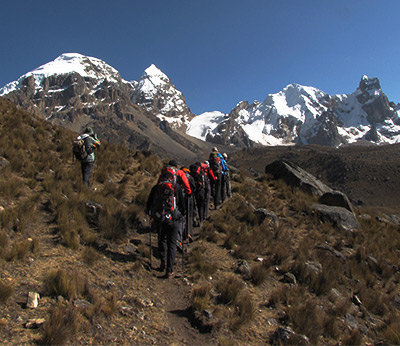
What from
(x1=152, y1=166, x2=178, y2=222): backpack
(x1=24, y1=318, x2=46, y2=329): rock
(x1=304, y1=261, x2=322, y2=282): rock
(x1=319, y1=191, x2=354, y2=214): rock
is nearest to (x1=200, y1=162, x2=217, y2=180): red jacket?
(x1=152, y1=166, x2=178, y2=222): backpack

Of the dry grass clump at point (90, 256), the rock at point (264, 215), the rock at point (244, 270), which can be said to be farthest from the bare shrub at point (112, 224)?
the rock at point (264, 215)

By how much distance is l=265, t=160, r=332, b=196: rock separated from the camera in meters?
16.3

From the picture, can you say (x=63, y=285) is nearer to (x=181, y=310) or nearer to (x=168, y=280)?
(x=181, y=310)

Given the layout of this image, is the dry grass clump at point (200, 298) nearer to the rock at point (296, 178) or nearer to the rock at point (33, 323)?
the rock at point (33, 323)

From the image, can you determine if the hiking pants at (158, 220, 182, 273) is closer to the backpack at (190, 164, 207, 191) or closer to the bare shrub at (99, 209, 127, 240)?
the bare shrub at (99, 209, 127, 240)

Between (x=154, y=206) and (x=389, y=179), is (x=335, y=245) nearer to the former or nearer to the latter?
(x=154, y=206)

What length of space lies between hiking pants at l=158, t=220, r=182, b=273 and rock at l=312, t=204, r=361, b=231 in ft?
26.7

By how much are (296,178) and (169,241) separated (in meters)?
12.9

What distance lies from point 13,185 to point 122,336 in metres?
5.22

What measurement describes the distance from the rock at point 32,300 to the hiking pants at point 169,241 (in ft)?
8.46

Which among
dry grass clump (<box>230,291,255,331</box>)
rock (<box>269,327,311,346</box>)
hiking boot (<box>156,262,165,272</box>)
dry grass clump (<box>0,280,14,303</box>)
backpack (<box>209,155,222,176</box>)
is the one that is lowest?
rock (<box>269,327,311,346</box>)

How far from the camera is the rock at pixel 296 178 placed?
16.3m

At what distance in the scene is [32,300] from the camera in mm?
3846

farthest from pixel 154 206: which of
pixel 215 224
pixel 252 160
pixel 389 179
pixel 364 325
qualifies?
pixel 252 160
